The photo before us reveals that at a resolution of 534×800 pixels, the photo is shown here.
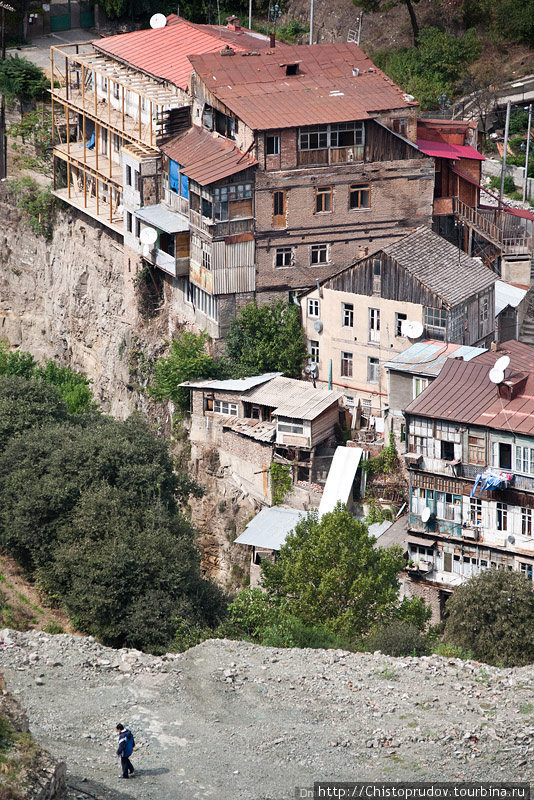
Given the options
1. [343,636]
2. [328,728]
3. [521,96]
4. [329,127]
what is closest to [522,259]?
[329,127]

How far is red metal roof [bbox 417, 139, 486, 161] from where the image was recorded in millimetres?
73812

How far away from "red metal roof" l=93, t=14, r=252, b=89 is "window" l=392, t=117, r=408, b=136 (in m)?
10.3

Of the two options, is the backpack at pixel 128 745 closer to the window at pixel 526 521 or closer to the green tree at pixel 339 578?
the green tree at pixel 339 578

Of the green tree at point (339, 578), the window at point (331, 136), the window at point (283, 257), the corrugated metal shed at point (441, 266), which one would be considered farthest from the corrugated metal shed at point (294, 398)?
the window at point (331, 136)

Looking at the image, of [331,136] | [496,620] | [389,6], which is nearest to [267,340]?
[331,136]

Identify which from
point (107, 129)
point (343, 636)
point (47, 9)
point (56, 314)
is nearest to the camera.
Result: point (343, 636)

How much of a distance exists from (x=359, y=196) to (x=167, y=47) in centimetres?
1577

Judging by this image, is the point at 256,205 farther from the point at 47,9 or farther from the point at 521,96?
the point at 47,9

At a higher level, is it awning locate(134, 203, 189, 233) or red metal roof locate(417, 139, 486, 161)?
red metal roof locate(417, 139, 486, 161)

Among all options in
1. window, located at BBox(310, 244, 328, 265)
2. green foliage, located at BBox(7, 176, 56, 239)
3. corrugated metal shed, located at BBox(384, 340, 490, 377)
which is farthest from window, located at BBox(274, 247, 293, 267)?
green foliage, located at BBox(7, 176, 56, 239)

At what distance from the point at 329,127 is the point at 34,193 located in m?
23.8

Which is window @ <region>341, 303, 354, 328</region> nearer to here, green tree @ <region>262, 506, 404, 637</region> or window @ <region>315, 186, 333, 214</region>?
window @ <region>315, 186, 333, 214</region>

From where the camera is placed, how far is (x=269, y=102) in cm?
7106

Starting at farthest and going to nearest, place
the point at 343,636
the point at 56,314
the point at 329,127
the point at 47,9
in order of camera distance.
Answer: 1. the point at 47,9
2. the point at 56,314
3. the point at 329,127
4. the point at 343,636
